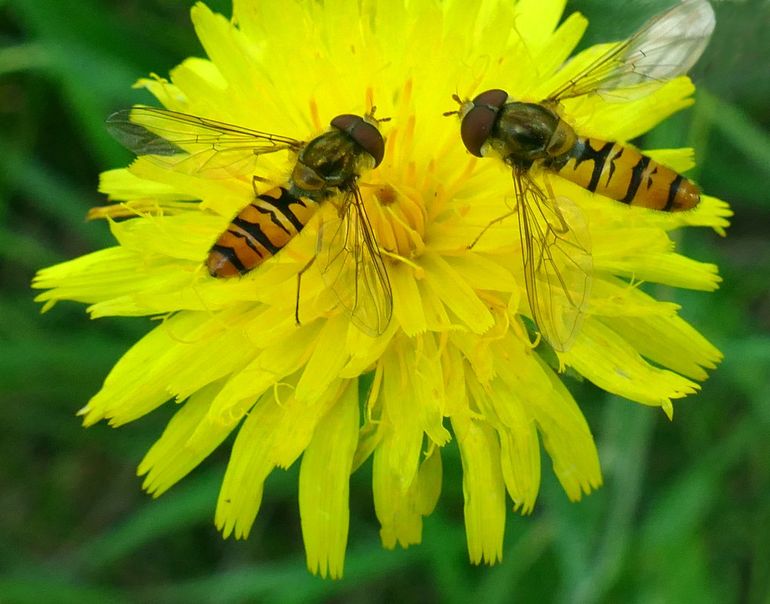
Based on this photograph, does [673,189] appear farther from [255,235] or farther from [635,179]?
[255,235]

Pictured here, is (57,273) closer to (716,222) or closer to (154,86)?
(154,86)

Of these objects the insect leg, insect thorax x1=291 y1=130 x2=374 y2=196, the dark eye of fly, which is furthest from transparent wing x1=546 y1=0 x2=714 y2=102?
the insect leg

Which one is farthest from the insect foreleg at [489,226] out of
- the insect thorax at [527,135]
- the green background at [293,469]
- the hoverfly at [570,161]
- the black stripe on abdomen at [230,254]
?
the green background at [293,469]

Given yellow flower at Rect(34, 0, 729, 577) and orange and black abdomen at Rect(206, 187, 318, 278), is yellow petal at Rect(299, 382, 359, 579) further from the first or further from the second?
orange and black abdomen at Rect(206, 187, 318, 278)

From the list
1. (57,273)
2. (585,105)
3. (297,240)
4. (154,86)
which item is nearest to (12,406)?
(57,273)

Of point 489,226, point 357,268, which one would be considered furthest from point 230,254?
point 489,226

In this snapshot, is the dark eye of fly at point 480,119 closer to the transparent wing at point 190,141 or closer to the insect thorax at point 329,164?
the insect thorax at point 329,164
